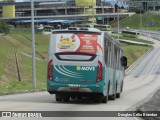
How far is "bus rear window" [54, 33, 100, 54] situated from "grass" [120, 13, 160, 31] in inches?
6401

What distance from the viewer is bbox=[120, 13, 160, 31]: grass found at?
185 metres

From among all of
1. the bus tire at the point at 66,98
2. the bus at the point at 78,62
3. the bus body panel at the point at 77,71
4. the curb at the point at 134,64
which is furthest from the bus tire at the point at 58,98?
the curb at the point at 134,64

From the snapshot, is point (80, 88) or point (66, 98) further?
point (66, 98)

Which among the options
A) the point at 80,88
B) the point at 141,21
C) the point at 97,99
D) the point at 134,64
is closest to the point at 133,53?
the point at 134,64

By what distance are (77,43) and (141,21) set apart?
166307mm

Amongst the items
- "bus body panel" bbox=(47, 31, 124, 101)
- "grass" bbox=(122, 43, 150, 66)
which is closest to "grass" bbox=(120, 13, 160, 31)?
"grass" bbox=(122, 43, 150, 66)

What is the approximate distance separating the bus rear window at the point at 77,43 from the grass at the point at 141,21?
533 ft

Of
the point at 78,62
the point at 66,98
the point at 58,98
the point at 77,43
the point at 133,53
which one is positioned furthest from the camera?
the point at 133,53

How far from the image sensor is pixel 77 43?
2155 cm

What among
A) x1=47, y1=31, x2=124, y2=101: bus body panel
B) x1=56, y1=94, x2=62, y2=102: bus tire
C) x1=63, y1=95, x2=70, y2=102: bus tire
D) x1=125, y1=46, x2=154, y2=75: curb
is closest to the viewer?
x1=47, y1=31, x2=124, y2=101: bus body panel

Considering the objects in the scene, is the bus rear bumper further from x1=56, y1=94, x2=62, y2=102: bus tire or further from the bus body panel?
x1=56, y1=94, x2=62, y2=102: bus tire

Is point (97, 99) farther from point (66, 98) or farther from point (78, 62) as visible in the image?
point (78, 62)

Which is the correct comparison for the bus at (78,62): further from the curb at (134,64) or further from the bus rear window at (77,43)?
the curb at (134,64)

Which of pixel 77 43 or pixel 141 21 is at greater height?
pixel 77 43
